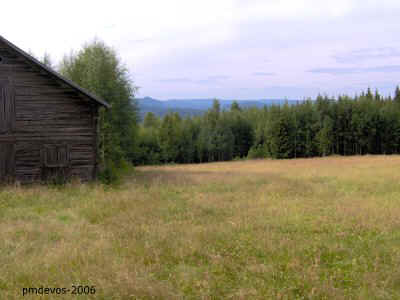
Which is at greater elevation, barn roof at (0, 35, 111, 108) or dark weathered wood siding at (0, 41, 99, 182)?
barn roof at (0, 35, 111, 108)

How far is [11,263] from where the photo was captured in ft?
21.3

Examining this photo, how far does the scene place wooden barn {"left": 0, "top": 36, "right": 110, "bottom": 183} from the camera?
1617cm

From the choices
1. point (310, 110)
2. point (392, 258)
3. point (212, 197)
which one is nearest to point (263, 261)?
point (392, 258)

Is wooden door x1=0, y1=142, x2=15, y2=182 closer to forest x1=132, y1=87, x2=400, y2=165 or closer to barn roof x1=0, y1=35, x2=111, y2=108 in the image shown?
barn roof x1=0, y1=35, x2=111, y2=108

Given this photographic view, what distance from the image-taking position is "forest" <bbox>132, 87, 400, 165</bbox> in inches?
2450

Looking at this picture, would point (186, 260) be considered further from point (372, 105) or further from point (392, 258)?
point (372, 105)

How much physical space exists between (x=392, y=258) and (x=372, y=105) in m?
63.0

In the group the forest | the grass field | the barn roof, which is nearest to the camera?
the grass field

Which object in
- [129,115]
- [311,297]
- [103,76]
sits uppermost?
[103,76]

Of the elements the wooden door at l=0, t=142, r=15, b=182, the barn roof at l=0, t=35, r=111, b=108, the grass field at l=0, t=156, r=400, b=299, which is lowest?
the grass field at l=0, t=156, r=400, b=299

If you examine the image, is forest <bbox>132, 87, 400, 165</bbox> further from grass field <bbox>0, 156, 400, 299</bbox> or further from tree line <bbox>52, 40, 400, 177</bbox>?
grass field <bbox>0, 156, 400, 299</bbox>

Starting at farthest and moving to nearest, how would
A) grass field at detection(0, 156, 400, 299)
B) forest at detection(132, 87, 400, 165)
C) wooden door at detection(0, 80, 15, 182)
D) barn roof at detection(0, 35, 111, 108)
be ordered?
1. forest at detection(132, 87, 400, 165)
2. wooden door at detection(0, 80, 15, 182)
3. barn roof at detection(0, 35, 111, 108)
4. grass field at detection(0, 156, 400, 299)

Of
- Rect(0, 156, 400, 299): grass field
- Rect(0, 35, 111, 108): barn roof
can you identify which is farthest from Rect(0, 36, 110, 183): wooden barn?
Rect(0, 156, 400, 299): grass field

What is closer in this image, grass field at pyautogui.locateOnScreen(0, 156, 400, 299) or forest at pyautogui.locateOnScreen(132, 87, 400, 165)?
grass field at pyautogui.locateOnScreen(0, 156, 400, 299)
